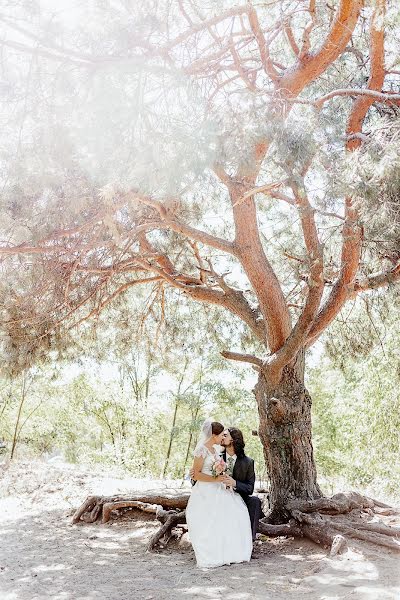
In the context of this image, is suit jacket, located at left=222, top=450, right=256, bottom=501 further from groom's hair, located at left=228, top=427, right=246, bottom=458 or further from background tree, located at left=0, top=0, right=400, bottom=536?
background tree, located at left=0, top=0, right=400, bottom=536

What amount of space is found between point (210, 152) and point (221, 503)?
3.14m

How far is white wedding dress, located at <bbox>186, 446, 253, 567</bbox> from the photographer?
4910 millimetres

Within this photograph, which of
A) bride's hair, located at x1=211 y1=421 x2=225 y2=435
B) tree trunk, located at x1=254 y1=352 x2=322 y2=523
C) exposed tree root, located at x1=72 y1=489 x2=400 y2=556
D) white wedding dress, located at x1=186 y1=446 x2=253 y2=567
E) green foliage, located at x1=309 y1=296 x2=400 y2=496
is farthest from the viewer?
green foliage, located at x1=309 y1=296 x2=400 y2=496

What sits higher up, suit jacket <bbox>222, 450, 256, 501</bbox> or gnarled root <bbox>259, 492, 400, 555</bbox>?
suit jacket <bbox>222, 450, 256, 501</bbox>

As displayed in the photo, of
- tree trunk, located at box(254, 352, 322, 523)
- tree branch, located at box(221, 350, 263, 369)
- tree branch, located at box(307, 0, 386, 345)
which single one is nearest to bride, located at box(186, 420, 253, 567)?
tree trunk, located at box(254, 352, 322, 523)

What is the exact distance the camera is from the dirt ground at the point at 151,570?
3965 millimetres

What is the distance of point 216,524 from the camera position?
16.3 ft

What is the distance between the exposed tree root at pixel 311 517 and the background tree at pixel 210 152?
9.1 inches

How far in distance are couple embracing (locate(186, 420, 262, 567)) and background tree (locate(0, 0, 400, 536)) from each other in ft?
2.36

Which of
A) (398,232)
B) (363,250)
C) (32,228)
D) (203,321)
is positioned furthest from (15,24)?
(203,321)

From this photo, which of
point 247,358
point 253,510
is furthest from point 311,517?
point 247,358

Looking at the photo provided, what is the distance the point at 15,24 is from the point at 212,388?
1642 centimetres

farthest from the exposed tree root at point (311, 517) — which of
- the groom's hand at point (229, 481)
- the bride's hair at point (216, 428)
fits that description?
the bride's hair at point (216, 428)

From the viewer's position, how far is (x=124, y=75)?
3982 millimetres
